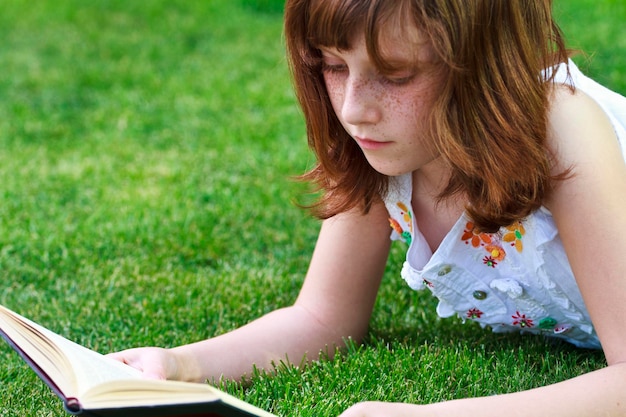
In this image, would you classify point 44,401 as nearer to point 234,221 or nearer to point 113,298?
point 113,298

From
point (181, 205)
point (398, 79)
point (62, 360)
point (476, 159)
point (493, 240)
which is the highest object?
point (398, 79)

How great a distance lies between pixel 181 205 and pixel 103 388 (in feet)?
6.25

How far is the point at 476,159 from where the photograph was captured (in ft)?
4.95

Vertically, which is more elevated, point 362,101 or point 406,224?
point 362,101

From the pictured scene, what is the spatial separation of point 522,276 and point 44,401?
3.24 feet

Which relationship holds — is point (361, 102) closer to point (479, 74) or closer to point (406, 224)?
point (479, 74)

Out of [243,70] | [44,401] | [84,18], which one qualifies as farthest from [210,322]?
[84,18]

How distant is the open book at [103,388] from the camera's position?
3.93ft

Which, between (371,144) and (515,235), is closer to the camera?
(371,144)

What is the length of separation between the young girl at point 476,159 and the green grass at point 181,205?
0.20 m

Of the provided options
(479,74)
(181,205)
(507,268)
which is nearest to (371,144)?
(479,74)

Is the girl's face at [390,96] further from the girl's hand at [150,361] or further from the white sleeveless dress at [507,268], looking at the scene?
the girl's hand at [150,361]

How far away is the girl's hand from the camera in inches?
65.4

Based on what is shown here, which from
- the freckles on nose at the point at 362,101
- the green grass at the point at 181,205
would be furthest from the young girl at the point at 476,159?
the green grass at the point at 181,205
